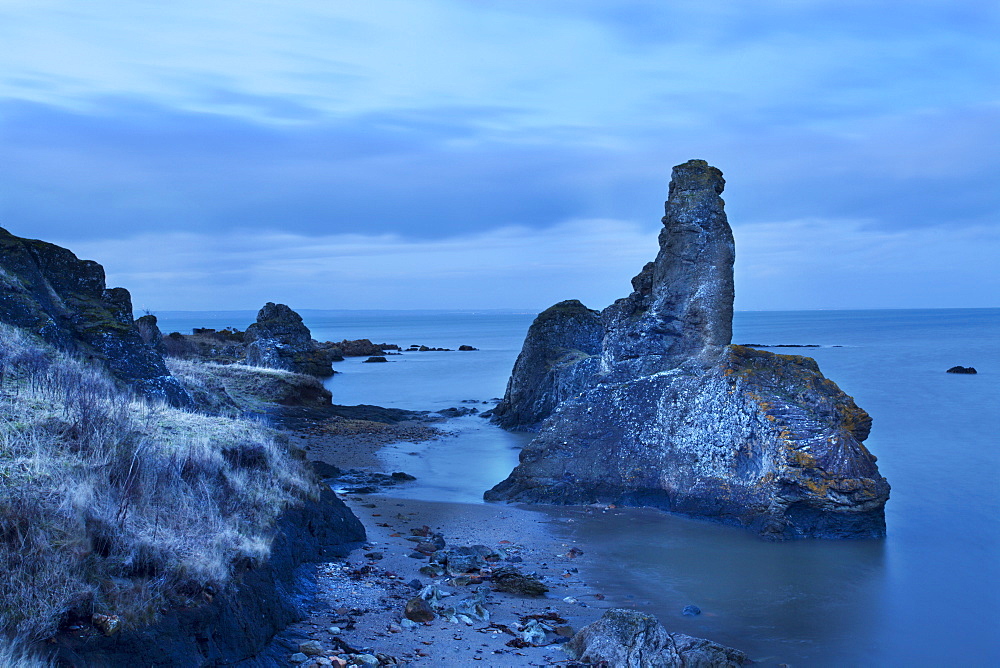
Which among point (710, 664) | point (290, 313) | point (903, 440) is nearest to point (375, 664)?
point (710, 664)

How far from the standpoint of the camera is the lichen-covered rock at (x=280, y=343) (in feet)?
127

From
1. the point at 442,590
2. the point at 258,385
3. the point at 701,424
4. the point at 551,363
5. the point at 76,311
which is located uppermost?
the point at 76,311

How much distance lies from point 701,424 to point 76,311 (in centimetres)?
1336

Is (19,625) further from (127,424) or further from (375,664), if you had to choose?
(127,424)

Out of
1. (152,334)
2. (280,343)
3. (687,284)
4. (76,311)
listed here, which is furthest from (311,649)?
(280,343)

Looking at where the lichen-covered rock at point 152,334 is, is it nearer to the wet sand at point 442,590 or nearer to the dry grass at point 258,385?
the dry grass at point 258,385

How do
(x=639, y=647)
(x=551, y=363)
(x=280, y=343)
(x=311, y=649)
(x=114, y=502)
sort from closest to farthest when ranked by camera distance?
(x=114, y=502), (x=311, y=649), (x=639, y=647), (x=551, y=363), (x=280, y=343)

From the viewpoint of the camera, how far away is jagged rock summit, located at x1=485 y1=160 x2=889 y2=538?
1387 centimetres

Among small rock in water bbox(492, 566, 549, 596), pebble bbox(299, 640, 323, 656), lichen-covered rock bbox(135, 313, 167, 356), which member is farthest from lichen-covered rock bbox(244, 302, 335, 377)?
pebble bbox(299, 640, 323, 656)

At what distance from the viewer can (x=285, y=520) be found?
1024cm

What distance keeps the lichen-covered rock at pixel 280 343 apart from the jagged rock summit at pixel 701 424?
22.6 m

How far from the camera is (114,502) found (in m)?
7.33

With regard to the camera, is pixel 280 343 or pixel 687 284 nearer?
pixel 687 284

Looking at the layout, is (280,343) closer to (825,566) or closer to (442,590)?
(442,590)
